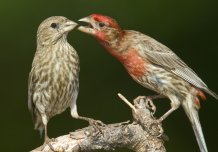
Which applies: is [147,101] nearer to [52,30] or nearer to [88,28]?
[88,28]

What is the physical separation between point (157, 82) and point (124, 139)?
123 centimetres

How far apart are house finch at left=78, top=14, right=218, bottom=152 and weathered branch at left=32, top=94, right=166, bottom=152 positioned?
751 millimetres

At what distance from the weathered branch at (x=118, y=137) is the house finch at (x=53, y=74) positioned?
0.79 metres

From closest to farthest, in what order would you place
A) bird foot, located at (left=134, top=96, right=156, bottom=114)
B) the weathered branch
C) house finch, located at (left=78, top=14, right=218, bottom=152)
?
1. the weathered branch
2. bird foot, located at (left=134, top=96, right=156, bottom=114)
3. house finch, located at (left=78, top=14, right=218, bottom=152)

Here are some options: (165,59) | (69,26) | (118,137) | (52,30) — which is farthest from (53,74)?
(118,137)

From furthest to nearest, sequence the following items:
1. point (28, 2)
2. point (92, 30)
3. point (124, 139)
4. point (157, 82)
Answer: point (28, 2)
point (157, 82)
point (92, 30)
point (124, 139)

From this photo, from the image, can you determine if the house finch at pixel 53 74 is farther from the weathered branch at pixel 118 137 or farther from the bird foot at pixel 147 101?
the weathered branch at pixel 118 137

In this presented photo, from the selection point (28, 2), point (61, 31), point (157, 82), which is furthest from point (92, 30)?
point (28, 2)

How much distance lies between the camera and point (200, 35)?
973cm

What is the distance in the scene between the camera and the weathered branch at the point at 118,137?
6.96m

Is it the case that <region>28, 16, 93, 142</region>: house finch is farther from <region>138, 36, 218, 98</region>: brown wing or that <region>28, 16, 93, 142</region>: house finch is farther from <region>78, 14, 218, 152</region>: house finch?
<region>138, 36, 218, 98</region>: brown wing

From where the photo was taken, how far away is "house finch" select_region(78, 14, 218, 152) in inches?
319

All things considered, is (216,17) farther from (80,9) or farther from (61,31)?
(61,31)

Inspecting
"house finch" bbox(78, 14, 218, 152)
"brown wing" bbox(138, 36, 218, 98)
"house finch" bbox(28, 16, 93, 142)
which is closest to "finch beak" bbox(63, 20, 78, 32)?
"house finch" bbox(28, 16, 93, 142)
